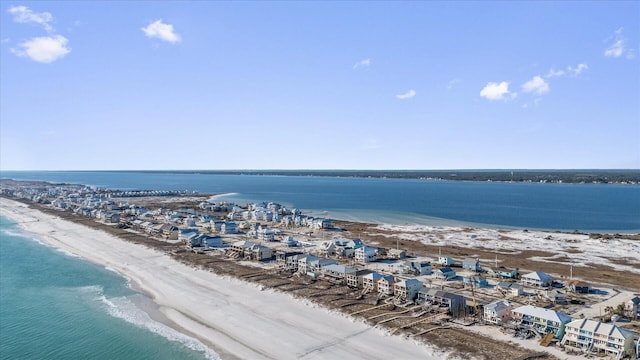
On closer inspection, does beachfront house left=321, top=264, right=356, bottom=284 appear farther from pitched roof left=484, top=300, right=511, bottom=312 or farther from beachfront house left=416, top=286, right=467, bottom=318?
pitched roof left=484, top=300, right=511, bottom=312

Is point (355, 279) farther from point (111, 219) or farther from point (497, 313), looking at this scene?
point (111, 219)

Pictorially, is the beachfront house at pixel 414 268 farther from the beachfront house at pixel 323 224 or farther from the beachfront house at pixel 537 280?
the beachfront house at pixel 323 224

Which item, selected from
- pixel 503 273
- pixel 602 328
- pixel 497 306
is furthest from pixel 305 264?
pixel 602 328

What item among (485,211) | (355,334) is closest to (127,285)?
(355,334)

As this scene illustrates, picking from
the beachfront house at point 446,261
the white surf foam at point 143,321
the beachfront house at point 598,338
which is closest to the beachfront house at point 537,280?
the beachfront house at point 446,261

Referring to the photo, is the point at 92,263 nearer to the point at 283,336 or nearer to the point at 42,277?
the point at 42,277

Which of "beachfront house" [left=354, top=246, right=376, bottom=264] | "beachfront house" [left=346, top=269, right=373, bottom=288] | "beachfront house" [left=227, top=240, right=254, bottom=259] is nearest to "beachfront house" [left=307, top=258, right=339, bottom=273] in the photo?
"beachfront house" [left=346, top=269, right=373, bottom=288]

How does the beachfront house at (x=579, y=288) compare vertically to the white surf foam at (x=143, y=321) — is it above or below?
above
